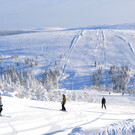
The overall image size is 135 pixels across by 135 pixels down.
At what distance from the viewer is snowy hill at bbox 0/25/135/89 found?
110 meters

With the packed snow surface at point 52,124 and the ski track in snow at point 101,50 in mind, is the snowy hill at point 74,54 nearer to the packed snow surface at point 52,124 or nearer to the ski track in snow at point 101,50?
the ski track in snow at point 101,50

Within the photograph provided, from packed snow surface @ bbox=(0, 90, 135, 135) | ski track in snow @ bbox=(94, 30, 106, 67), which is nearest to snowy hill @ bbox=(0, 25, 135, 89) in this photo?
ski track in snow @ bbox=(94, 30, 106, 67)

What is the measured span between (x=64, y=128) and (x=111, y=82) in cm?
9502

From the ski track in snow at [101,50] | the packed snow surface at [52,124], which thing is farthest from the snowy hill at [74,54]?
the packed snow surface at [52,124]

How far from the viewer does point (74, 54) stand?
419ft

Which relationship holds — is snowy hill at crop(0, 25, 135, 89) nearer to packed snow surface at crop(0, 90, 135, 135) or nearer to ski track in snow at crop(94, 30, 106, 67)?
ski track in snow at crop(94, 30, 106, 67)

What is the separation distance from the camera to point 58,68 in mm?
113062

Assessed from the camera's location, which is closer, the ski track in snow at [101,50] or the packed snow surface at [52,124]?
the packed snow surface at [52,124]

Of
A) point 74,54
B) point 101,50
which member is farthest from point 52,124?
point 101,50

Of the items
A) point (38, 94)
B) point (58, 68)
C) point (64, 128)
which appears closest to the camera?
point (64, 128)

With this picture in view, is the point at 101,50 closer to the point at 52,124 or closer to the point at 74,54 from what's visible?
the point at 74,54

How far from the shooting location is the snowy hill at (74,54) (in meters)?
110

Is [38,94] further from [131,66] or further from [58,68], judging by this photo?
[131,66]

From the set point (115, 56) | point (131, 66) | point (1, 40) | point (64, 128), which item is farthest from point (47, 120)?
point (1, 40)
